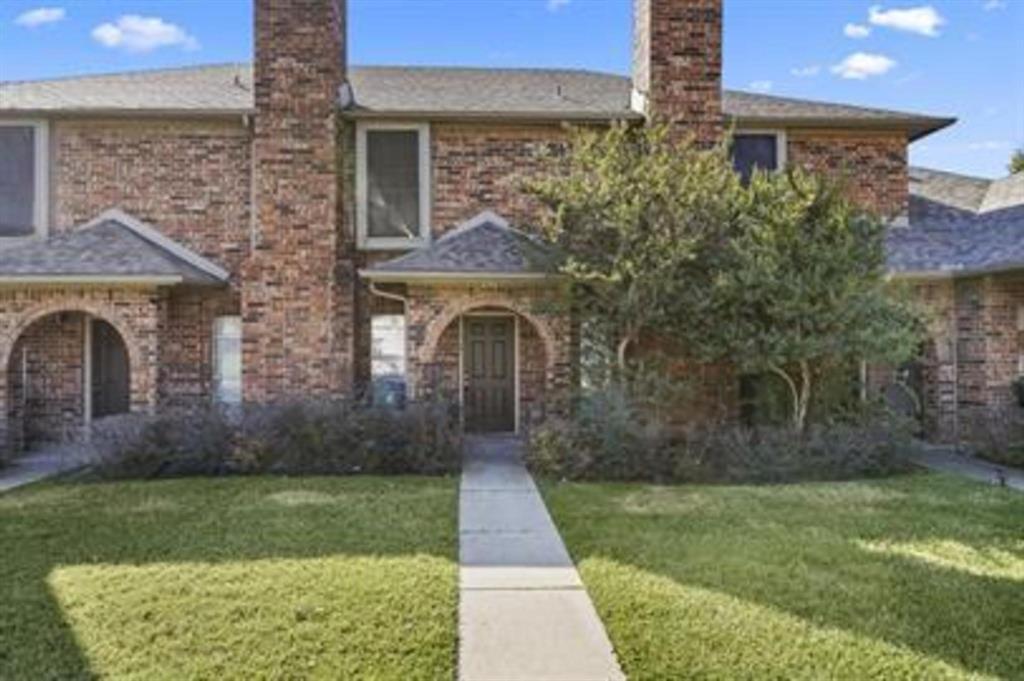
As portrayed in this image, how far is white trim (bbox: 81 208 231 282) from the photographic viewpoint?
47.1 ft

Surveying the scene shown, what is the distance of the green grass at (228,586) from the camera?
16.3 feet

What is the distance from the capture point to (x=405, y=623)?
5.51 m

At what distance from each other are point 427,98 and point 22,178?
6.88 metres

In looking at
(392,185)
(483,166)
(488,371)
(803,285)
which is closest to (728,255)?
(803,285)

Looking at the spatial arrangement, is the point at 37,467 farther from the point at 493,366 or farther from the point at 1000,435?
the point at 1000,435

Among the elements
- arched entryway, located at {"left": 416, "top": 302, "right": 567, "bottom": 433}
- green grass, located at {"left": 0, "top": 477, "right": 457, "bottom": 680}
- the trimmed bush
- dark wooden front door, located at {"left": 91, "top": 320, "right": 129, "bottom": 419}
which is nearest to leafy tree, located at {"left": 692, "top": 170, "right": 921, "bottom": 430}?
the trimmed bush

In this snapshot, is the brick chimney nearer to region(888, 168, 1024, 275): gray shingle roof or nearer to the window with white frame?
region(888, 168, 1024, 275): gray shingle roof

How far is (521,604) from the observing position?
6027 mm

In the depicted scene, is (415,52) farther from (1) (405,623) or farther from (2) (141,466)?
(1) (405,623)

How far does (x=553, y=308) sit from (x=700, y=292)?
85.7 inches

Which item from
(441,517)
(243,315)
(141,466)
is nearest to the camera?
(441,517)

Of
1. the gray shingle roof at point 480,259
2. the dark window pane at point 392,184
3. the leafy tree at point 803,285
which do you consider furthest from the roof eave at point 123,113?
the leafy tree at point 803,285

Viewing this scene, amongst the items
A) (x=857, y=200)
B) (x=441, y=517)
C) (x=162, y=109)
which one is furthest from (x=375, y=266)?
(x=857, y=200)

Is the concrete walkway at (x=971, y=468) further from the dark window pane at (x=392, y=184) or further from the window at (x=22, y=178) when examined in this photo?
the window at (x=22, y=178)
